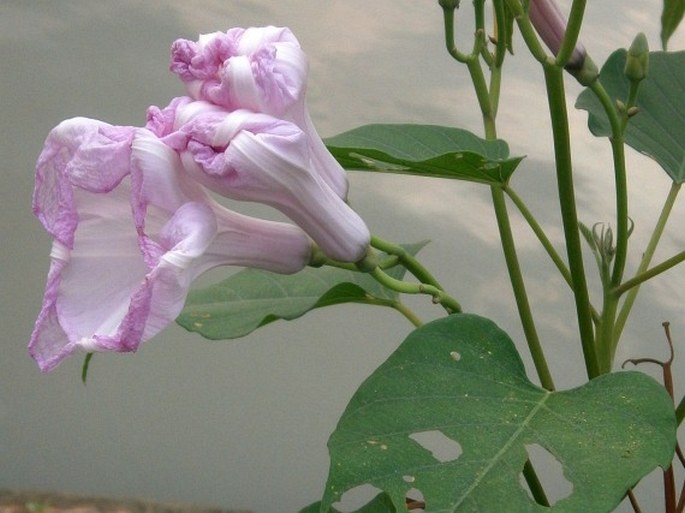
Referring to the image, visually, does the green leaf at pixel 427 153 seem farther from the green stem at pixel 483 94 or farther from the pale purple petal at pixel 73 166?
the pale purple petal at pixel 73 166

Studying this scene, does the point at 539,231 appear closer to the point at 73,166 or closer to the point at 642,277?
the point at 642,277

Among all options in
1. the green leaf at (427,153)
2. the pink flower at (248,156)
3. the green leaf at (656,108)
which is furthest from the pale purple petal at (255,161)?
the green leaf at (656,108)

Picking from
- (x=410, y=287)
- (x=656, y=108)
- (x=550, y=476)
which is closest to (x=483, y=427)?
(x=410, y=287)

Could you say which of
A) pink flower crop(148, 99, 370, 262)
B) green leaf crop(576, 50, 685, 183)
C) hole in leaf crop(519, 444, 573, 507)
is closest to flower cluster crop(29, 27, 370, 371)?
pink flower crop(148, 99, 370, 262)

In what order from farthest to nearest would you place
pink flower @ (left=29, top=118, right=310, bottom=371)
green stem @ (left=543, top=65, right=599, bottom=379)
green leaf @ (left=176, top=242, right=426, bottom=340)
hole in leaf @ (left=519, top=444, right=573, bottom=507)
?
hole in leaf @ (left=519, top=444, right=573, bottom=507), green leaf @ (left=176, top=242, right=426, bottom=340), green stem @ (left=543, top=65, right=599, bottom=379), pink flower @ (left=29, top=118, right=310, bottom=371)

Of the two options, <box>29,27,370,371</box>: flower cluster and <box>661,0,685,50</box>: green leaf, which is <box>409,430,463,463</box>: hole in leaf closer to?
<box>661,0,685,50</box>: green leaf

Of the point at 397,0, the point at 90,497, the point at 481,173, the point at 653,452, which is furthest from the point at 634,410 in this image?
the point at 90,497

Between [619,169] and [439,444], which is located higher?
[619,169]
